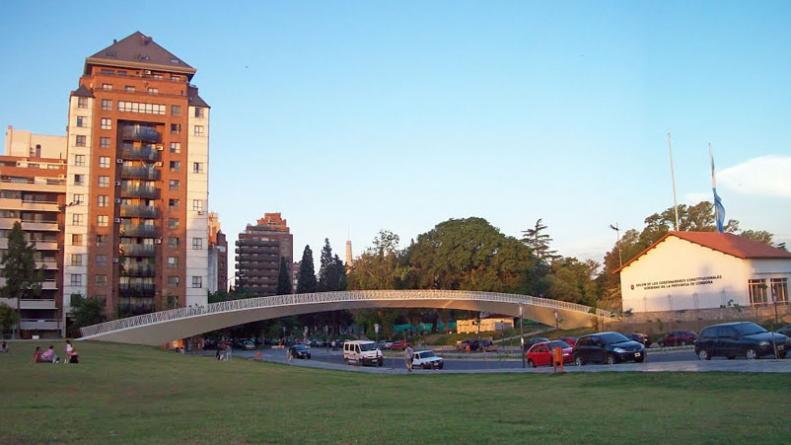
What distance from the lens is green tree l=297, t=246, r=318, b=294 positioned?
137875 millimetres

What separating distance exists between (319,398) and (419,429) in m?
9.01

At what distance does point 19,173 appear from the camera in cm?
8312

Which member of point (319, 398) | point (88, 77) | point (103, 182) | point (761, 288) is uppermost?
point (88, 77)

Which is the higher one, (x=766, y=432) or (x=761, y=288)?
(x=761, y=288)

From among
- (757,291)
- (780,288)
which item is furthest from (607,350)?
(780,288)

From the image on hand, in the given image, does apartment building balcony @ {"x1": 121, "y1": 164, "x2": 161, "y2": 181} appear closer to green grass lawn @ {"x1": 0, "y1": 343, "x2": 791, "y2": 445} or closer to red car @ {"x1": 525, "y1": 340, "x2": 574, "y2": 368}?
red car @ {"x1": 525, "y1": 340, "x2": 574, "y2": 368}

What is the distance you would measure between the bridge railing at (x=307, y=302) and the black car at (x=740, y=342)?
124ft

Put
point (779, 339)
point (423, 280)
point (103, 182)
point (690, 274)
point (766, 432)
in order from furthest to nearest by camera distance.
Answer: point (423, 280)
point (103, 182)
point (690, 274)
point (779, 339)
point (766, 432)

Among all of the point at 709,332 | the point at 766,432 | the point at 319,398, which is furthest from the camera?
the point at 709,332

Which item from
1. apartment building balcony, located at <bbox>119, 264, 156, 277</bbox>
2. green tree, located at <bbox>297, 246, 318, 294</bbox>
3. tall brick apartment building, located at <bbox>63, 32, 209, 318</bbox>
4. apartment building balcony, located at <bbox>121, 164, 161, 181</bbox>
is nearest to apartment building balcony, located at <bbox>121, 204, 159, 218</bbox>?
tall brick apartment building, located at <bbox>63, 32, 209, 318</bbox>

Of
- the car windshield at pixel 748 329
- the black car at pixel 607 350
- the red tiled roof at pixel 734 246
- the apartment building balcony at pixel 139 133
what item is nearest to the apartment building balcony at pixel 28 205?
the apartment building balcony at pixel 139 133

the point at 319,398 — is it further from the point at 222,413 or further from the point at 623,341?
the point at 623,341

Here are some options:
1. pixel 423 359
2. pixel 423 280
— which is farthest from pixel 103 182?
pixel 423 359

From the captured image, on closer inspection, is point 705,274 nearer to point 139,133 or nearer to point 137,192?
point 137,192
